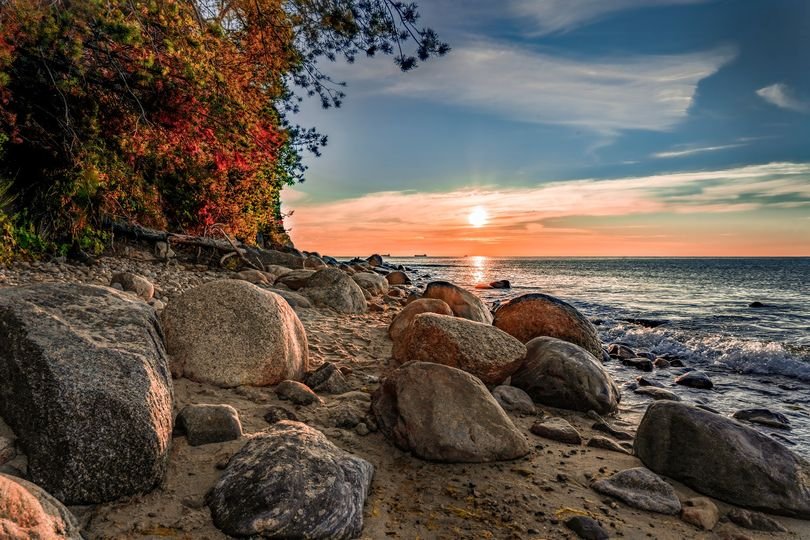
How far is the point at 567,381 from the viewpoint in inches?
205

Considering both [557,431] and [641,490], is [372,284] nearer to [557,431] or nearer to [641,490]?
[557,431]

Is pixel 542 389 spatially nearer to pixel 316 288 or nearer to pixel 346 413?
pixel 346 413

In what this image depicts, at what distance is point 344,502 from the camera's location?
2.59 meters

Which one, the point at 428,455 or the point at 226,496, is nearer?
the point at 226,496

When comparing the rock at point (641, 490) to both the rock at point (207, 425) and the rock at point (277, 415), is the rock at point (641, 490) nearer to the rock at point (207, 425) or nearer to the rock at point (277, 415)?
the rock at point (277, 415)

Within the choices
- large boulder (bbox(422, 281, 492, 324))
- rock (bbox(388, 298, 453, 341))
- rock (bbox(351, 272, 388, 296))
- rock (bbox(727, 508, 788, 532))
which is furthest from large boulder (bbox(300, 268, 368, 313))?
rock (bbox(727, 508, 788, 532))

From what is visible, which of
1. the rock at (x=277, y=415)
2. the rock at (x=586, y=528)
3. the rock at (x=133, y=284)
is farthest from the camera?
the rock at (x=133, y=284)

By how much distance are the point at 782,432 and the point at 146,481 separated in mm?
6331

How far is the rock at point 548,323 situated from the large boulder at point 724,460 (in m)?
3.67

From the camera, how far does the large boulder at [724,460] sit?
3347 mm

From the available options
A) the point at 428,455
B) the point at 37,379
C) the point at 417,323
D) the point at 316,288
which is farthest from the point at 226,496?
the point at 316,288

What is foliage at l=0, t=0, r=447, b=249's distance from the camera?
579 cm

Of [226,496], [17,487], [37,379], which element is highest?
[37,379]

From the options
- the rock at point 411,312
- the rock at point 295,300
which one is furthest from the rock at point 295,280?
the rock at point 411,312
